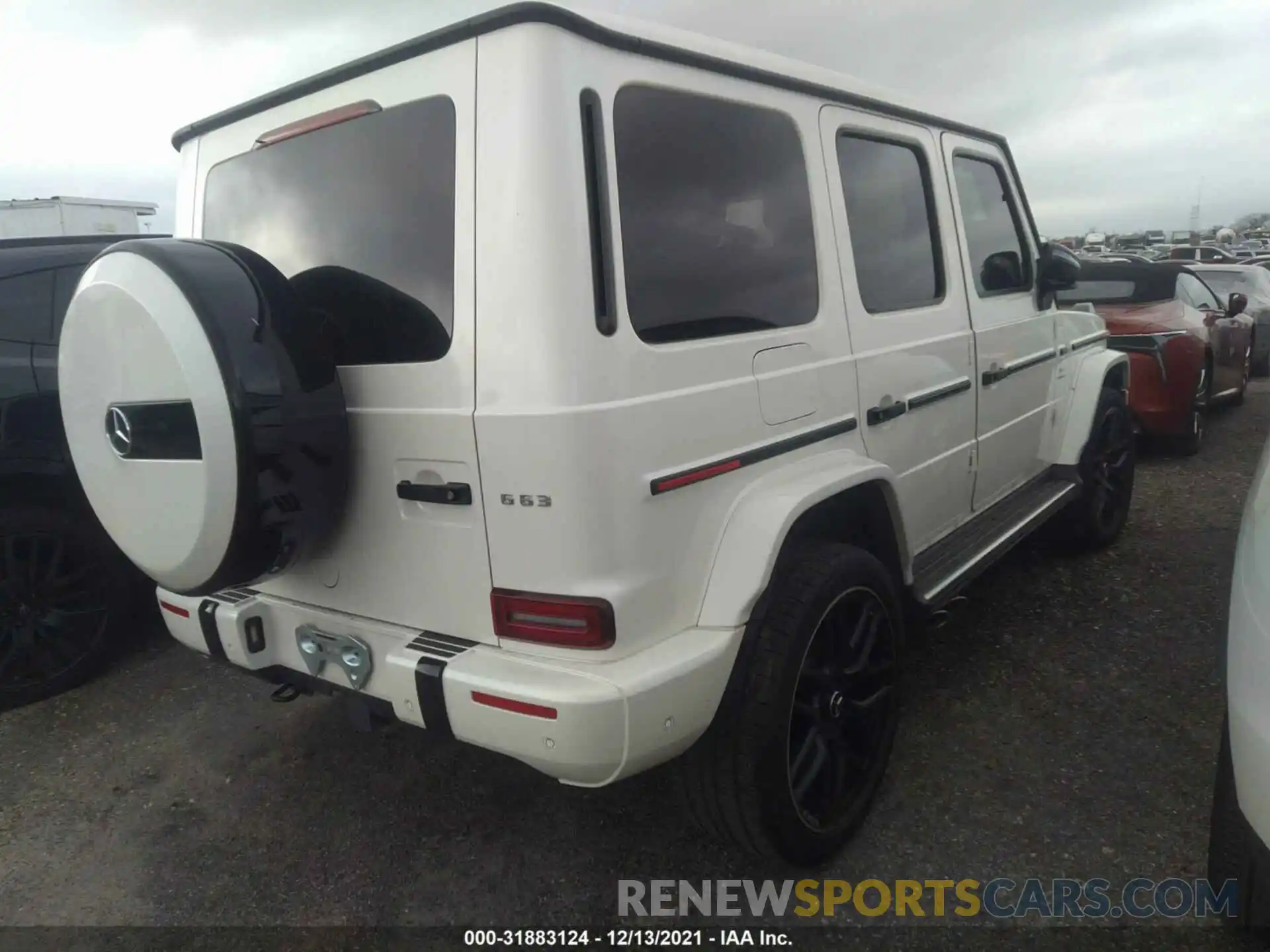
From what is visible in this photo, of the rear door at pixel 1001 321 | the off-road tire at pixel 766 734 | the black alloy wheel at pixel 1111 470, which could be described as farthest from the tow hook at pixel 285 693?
the black alloy wheel at pixel 1111 470

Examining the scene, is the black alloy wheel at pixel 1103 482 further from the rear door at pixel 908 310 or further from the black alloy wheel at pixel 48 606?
the black alloy wheel at pixel 48 606

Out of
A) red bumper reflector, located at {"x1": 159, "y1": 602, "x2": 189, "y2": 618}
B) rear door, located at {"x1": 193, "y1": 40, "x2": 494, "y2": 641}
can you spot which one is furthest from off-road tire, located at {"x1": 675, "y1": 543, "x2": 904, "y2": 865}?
red bumper reflector, located at {"x1": 159, "y1": 602, "x2": 189, "y2": 618}

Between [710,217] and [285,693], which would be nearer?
[710,217]

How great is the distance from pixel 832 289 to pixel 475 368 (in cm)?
117

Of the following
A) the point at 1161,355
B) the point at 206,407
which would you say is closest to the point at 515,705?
the point at 206,407

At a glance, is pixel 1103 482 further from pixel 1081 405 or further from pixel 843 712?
pixel 843 712

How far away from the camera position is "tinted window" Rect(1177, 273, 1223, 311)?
7.88 meters

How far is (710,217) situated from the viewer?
222 centimetres

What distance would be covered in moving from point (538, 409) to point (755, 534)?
64 centimetres

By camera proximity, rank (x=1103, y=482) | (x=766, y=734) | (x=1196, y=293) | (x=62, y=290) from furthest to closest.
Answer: (x=1196, y=293), (x=1103, y=482), (x=62, y=290), (x=766, y=734)

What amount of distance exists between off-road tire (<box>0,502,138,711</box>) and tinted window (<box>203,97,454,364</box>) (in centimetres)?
195

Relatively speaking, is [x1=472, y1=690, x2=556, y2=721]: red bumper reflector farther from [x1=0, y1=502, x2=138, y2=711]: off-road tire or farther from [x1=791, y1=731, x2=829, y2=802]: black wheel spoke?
[x1=0, y1=502, x2=138, y2=711]: off-road tire

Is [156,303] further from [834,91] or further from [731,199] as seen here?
[834,91]

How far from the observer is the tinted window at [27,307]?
3.68 m
